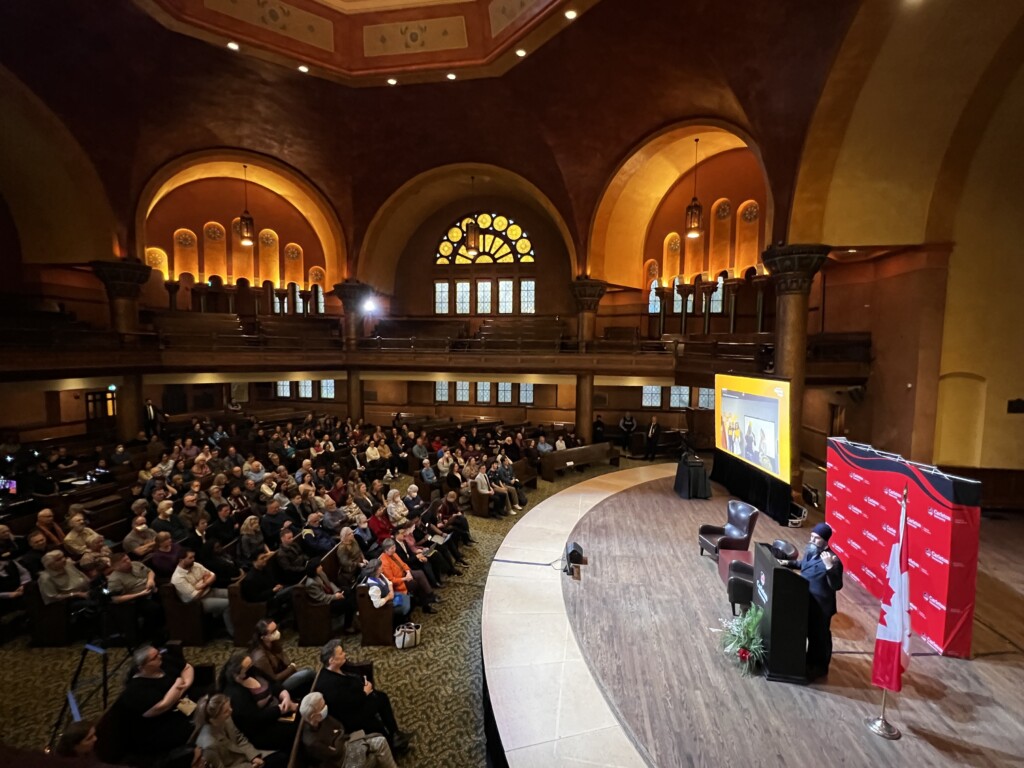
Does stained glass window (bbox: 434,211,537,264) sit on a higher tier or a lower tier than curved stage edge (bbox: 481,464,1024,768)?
higher

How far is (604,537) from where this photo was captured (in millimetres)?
8898

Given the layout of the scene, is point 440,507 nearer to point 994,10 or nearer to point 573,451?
point 573,451

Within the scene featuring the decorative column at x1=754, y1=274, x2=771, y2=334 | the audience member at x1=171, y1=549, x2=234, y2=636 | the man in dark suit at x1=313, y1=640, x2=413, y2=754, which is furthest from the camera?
the decorative column at x1=754, y1=274, x2=771, y2=334

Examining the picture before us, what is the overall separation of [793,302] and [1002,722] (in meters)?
8.47

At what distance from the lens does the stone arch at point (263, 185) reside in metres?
15.3

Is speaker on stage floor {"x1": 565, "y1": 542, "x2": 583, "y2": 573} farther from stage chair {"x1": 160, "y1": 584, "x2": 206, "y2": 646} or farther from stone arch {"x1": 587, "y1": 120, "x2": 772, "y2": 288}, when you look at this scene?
stone arch {"x1": 587, "y1": 120, "x2": 772, "y2": 288}

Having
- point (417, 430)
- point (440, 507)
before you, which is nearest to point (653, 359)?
point (417, 430)

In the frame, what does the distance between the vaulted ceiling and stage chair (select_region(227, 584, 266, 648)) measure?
13.3 meters

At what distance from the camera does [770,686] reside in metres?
4.98

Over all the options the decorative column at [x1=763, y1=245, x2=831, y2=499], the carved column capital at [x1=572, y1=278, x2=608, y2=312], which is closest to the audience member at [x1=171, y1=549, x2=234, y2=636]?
the decorative column at [x1=763, y1=245, x2=831, y2=499]

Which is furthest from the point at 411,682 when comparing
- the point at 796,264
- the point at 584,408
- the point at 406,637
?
the point at 584,408

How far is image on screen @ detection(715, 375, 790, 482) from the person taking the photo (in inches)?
360

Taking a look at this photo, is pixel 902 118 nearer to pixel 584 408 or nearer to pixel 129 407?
pixel 584 408

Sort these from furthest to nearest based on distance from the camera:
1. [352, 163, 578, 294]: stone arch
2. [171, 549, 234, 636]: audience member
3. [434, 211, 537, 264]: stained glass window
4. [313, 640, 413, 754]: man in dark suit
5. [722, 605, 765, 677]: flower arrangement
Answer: [434, 211, 537, 264]: stained glass window
[352, 163, 578, 294]: stone arch
[171, 549, 234, 636]: audience member
[722, 605, 765, 677]: flower arrangement
[313, 640, 413, 754]: man in dark suit
